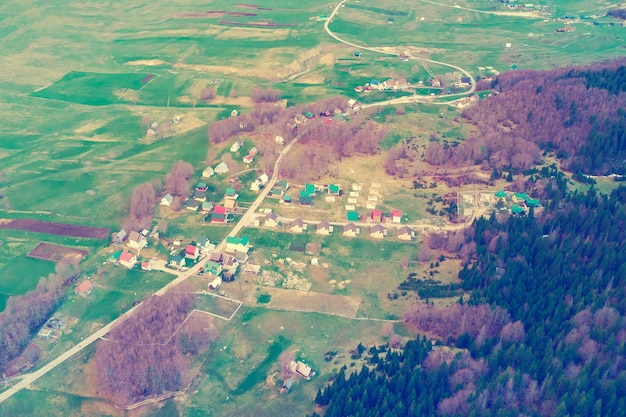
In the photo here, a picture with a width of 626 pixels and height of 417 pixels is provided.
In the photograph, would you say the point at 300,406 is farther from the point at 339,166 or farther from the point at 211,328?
the point at 339,166

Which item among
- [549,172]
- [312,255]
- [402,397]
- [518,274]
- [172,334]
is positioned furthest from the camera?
[549,172]

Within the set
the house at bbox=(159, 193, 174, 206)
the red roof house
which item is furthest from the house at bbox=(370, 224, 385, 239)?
the house at bbox=(159, 193, 174, 206)

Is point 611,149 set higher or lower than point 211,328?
higher

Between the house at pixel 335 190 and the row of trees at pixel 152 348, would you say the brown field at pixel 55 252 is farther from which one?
the house at pixel 335 190

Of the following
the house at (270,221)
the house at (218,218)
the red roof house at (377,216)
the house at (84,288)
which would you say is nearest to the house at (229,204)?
the house at (218,218)

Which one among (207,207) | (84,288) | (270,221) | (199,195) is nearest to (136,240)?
(84,288)

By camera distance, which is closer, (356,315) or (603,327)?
(603,327)

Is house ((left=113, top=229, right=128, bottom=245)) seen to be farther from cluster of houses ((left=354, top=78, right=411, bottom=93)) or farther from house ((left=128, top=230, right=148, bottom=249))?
cluster of houses ((left=354, top=78, right=411, bottom=93))

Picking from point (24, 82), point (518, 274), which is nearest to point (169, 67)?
point (24, 82)
